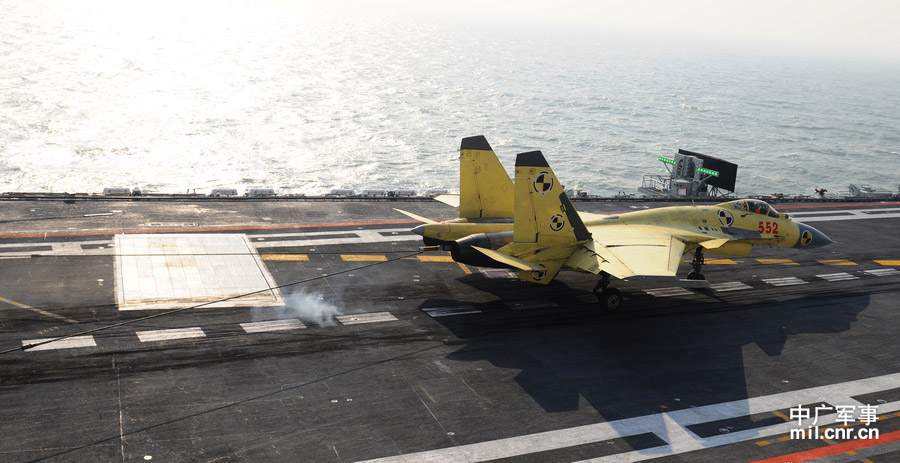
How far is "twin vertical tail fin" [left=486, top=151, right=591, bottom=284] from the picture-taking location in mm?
28688

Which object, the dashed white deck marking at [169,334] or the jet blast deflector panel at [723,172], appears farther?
the jet blast deflector panel at [723,172]

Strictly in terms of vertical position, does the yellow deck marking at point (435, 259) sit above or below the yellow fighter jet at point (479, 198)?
below

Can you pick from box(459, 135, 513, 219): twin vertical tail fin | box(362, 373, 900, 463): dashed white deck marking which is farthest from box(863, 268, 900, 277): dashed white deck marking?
box(459, 135, 513, 219): twin vertical tail fin

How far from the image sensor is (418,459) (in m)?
19.9

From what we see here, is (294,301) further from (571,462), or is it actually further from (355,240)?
(571,462)

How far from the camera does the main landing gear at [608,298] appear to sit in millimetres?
31172

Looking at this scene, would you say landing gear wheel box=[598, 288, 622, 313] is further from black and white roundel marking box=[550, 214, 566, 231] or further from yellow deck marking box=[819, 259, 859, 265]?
yellow deck marking box=[819, 259, 859, 265]

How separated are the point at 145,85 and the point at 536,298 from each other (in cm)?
12580

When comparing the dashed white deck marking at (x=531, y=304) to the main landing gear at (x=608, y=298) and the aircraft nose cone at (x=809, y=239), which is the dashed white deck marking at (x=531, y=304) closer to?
the main landing gear at (x=608, y=298)

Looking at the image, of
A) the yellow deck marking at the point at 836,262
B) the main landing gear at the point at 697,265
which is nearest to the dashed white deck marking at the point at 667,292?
the main landing gear at the point at 697,265

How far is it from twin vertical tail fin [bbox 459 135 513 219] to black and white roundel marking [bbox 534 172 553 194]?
4.85 meters

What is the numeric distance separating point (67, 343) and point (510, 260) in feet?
53.9

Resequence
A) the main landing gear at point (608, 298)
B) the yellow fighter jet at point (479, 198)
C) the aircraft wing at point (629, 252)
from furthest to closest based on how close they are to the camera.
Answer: the yellow fighter jet at point (479, 198)
the main landing gear at point (608, 298)
the aircraft wing at point (629, 252)

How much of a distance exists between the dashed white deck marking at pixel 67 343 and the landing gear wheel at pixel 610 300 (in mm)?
20132
